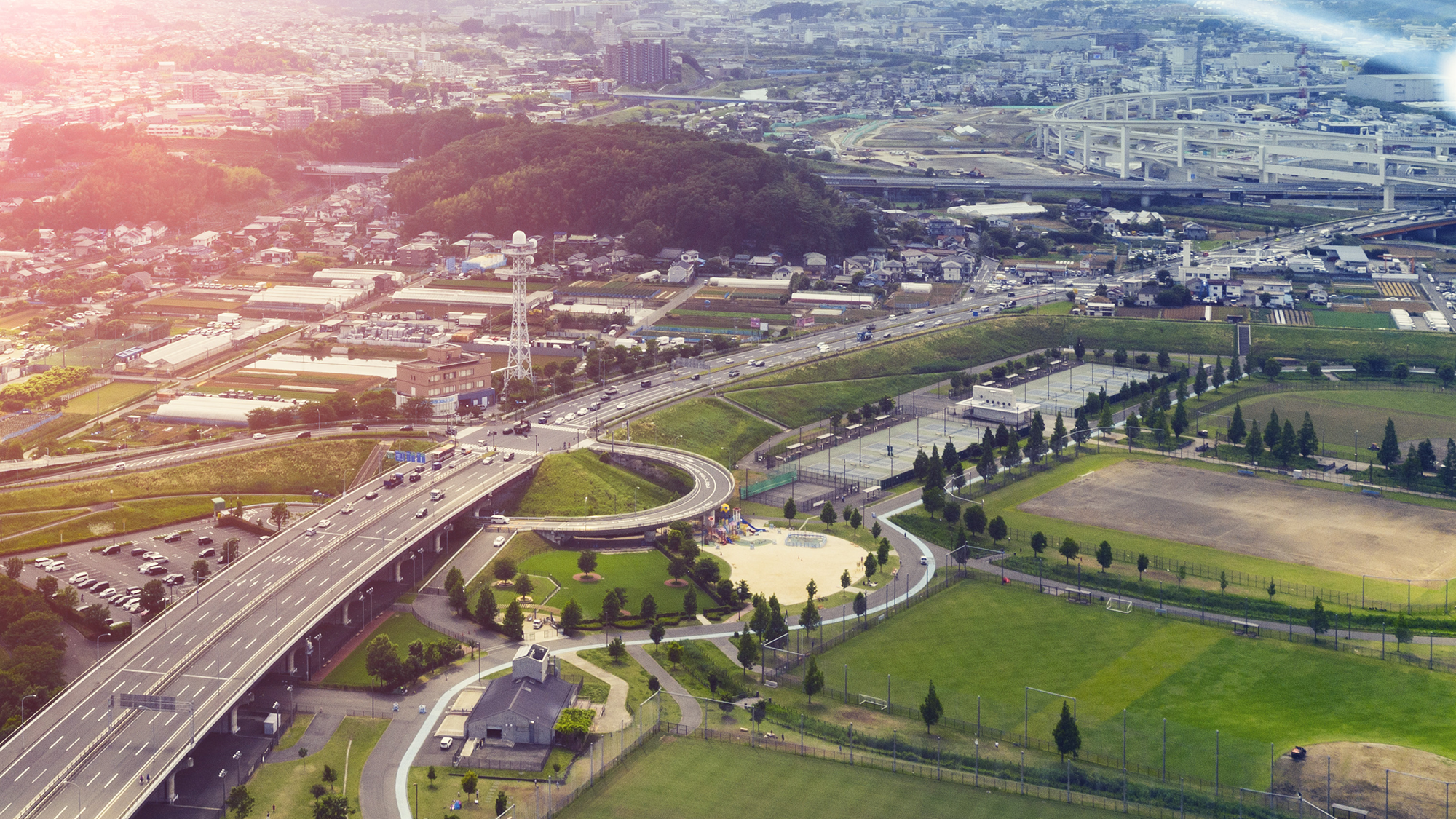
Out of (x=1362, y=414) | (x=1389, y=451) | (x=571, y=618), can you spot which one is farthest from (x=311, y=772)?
(x=1362, y=414)

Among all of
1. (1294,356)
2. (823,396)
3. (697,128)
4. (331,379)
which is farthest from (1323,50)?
(331,379)

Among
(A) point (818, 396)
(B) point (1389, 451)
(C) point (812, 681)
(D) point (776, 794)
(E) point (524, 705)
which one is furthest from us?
(A) point (818, 396)

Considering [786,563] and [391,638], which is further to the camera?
[786,563]

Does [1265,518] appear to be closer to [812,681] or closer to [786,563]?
[786,563]

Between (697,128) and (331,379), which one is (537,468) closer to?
(331,379)

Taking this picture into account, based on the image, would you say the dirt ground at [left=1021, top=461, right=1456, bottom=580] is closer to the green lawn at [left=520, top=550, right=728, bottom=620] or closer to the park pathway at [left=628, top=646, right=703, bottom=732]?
the green lawn at [left=520, top=550, right=728, bottom=620]

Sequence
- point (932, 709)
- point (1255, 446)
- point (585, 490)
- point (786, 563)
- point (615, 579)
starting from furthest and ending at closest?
point (1255, 446)
point (585, 490)
point (786, 563)
point (615, 579)
point (932, 709)
